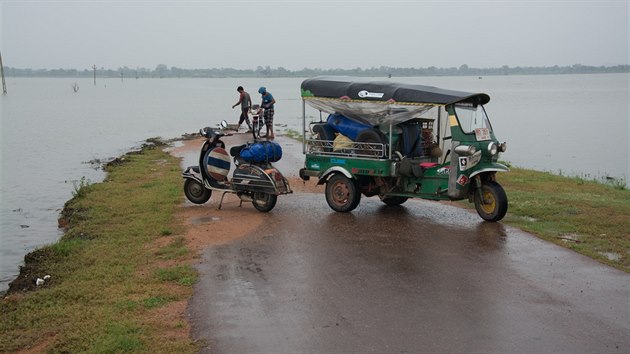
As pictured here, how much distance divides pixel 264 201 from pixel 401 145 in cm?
273

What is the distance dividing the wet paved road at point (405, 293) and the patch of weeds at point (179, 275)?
0.58ft

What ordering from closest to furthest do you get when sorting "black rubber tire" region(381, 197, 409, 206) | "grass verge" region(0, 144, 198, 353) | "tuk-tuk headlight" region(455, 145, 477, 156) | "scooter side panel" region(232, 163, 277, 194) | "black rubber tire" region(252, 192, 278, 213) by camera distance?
"grass verge" region(0, 144, 198, 353) < "tuk-tuk headlight" region(455, 145, 477, 156) < "scooter side panel" region(232, 163, 277, 194) < "black rubber tire" region(252, 192, 278, 213) < "black rubber tire" region(381, 197, 409, 206)

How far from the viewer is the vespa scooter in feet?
40.7

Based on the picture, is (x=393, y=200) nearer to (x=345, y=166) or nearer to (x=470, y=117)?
(x=345, y=166)

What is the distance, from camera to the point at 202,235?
35.7 ft

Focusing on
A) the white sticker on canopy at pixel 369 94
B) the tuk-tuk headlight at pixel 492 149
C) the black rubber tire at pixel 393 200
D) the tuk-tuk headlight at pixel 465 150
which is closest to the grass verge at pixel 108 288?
the white sticker on canopy at pixel 369 94

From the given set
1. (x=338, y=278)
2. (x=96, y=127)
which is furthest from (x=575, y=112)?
(x=338, y=278)

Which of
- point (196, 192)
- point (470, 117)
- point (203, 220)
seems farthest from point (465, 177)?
point (196, 192)

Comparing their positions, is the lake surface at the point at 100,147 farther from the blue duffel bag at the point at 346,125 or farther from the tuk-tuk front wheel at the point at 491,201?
the tuk-tuk front wheel at the point at 491,201

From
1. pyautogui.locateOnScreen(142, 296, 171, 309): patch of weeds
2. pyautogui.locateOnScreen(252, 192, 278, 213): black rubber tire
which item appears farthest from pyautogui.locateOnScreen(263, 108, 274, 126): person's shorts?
pyautogui.locateOnScreen(142, 296, 171, 309): patch of weeds

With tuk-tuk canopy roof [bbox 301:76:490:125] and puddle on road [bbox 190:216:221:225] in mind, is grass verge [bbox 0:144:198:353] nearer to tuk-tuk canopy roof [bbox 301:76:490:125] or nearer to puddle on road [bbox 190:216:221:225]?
puddle on road [bbox 190:216:221:225]

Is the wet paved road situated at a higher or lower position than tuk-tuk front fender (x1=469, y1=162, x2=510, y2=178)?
lower

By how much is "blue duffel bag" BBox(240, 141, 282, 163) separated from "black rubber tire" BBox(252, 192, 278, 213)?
655 mm

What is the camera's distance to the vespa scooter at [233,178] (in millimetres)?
12391
